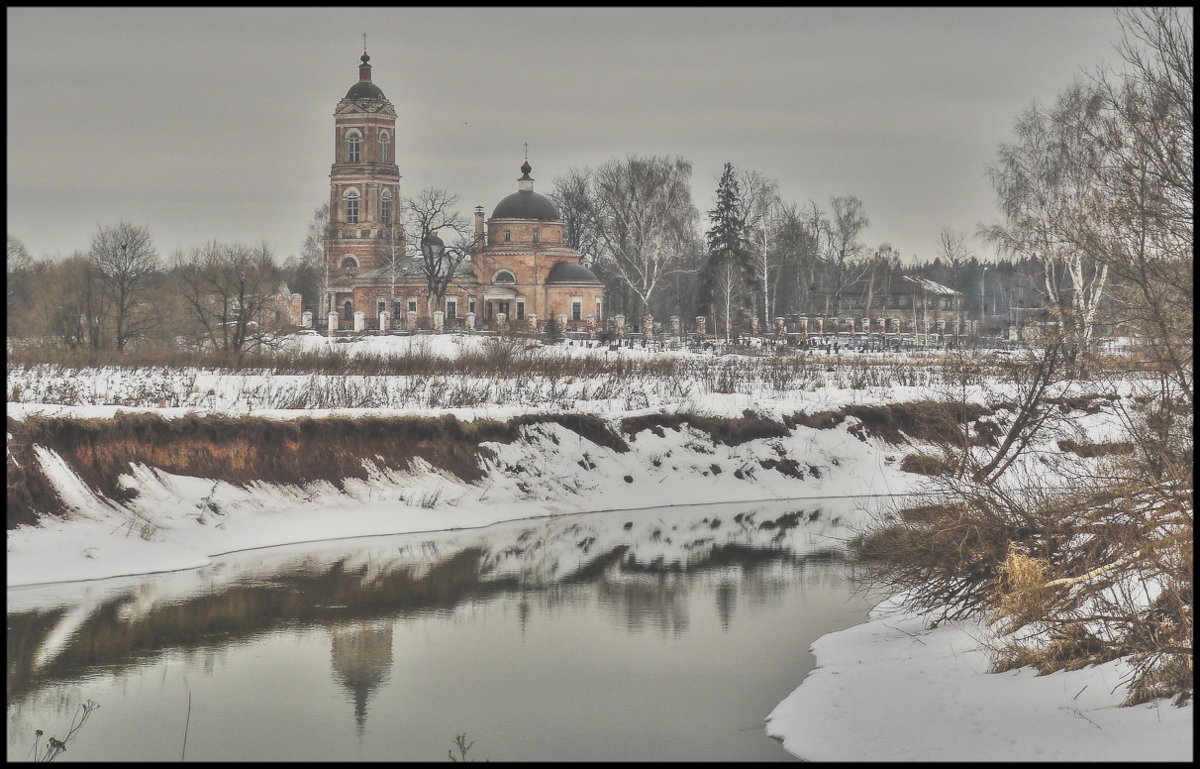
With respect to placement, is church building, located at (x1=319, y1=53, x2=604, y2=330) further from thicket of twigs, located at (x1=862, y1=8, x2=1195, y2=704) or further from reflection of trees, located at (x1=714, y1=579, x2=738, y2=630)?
thicket of twigs, located at (x1=862, y1=8, x2=1195, y2=704)

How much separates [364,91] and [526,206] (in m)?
14.3

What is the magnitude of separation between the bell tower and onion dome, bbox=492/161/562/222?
7.43 metres

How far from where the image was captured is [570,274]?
75500 millimetres

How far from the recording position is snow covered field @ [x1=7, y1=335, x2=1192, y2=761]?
10273mm

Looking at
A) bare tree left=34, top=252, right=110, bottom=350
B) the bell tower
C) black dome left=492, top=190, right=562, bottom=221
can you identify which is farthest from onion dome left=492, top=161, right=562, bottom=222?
bare tree left=34, top=252, right=110, bottom=350

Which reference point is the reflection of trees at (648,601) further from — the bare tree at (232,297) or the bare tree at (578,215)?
the bare tree at (578,215)

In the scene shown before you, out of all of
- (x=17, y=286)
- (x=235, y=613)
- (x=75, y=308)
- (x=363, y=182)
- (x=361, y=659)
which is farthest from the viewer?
(x=363, y=182)

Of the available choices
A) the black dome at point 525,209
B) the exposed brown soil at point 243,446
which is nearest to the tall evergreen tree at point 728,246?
the black dome at point 525,209

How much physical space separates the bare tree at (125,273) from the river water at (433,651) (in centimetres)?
3278

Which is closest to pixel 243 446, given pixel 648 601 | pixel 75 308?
pixel 648 601

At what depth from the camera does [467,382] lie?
33000 mm

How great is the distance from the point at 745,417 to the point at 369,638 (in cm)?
1564

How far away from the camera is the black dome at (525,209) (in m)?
76.2

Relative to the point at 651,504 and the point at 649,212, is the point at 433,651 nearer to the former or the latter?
the point at 651,504
